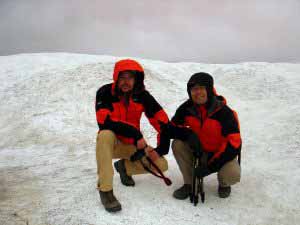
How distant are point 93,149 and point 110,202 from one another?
3.52 metres

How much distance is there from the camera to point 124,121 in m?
4.43

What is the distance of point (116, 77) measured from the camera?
443 centimetres

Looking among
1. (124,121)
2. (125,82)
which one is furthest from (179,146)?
(125,82)

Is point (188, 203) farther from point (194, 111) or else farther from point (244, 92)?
point (244, 92)

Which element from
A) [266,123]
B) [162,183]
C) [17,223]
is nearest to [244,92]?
[266,123]

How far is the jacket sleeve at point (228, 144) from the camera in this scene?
167 inches

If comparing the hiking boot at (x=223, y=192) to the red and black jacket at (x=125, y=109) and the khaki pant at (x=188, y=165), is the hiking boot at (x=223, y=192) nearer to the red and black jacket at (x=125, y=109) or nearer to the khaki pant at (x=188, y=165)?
the khaki pant at (x=188, y=165)

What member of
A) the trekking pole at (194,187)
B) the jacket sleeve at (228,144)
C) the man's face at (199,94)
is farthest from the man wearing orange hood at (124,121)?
the jacket sleeve at (228,144)

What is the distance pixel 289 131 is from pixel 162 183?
12.6 ft

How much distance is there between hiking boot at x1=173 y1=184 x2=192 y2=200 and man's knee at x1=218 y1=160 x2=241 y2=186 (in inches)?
17.2

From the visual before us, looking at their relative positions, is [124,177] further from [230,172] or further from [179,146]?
[230,172]

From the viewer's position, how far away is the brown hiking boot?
4.03m

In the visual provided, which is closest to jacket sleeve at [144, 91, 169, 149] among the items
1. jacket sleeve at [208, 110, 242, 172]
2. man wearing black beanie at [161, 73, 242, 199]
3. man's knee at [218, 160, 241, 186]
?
man wearing black beanie at [161, 73, 242, 199]

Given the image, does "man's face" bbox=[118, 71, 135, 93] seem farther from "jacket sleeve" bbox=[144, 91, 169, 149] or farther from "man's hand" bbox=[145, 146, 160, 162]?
"man's hand" bbox=[145, 146, 160, 162]
